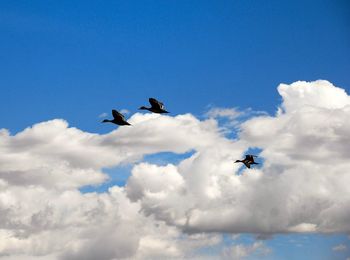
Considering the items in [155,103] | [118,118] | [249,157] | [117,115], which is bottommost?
[118,118]

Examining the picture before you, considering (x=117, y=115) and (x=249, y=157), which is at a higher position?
(x=249, y=157)

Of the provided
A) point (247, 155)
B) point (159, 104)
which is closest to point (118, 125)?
point (159, 104)

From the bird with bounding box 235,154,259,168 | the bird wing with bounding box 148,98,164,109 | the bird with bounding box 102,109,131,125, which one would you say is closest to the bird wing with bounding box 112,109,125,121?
the bird with bounding box 102,109,131,125

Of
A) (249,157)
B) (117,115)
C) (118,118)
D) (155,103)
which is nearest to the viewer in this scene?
(155,103)

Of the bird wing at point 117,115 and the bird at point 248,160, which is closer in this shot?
the bird wing at point 117,115

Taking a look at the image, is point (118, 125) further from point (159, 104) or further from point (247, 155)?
point (247, 155)

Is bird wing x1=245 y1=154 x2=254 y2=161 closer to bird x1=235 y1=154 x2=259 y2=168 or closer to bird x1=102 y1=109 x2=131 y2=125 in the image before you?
bird x1=235 y1=154 x2=259 y2=168

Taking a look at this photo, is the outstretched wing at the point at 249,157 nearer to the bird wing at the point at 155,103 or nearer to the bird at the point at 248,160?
the bird at the point at 248,160

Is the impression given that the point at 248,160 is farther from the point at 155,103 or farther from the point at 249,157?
the point at 155,103

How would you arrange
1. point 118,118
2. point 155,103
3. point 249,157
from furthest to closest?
point 249,157 < point 118,118 < point 155,103

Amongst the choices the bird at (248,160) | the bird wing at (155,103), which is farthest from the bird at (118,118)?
the bird at (248,160)

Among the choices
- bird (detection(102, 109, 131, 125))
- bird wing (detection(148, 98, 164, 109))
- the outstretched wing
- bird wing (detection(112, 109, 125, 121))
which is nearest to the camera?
bird wing (detection(148, 98, 164, 109))

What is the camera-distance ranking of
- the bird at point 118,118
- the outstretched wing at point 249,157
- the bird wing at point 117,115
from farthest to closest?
the outstretched wing at point 249,157 < the bird at point 118,118 < the bird wing at point 117,115

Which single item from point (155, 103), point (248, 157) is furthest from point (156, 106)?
point (248, 157)
